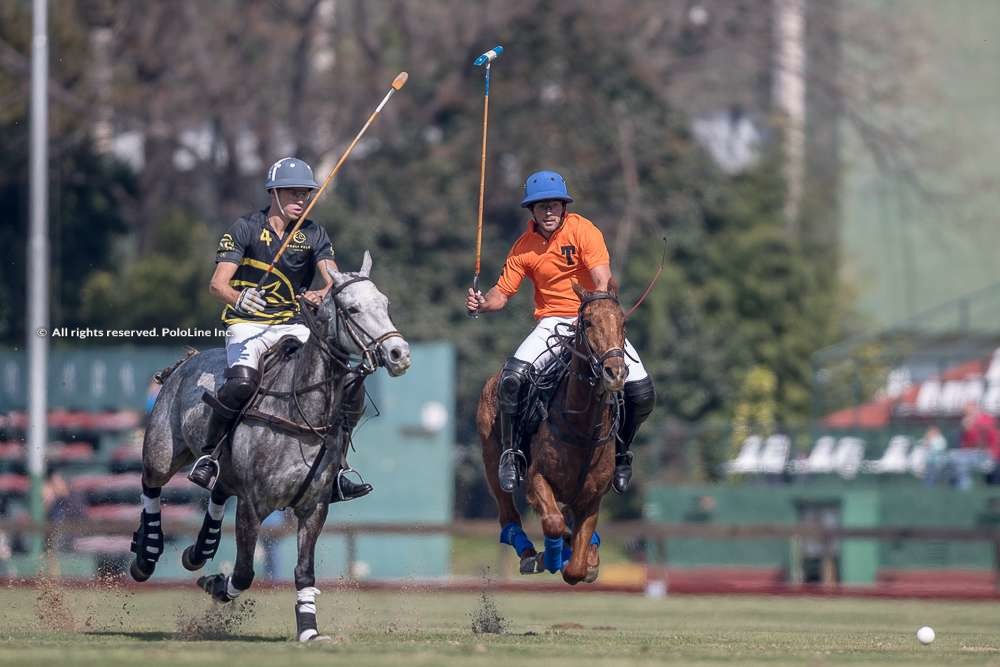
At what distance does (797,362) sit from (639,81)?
6364 millimetres

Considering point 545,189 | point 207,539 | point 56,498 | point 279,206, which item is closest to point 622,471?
point 545,189

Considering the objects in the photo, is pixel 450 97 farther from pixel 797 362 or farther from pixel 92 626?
pixel 92 626

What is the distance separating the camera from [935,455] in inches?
1021

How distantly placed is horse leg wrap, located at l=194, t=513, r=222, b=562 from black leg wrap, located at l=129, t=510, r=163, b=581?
283 mm

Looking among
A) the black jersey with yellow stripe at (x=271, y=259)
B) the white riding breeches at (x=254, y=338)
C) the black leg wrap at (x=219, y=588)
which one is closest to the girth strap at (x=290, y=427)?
the white riding breeches at (x=254, y=338)

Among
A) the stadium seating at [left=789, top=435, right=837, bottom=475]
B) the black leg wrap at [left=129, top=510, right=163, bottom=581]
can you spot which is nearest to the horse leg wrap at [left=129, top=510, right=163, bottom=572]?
the black leg wrap at [left=129, top=510, right=163, bottom=581]

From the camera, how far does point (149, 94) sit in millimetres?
31031

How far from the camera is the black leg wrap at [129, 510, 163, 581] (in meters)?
12.9

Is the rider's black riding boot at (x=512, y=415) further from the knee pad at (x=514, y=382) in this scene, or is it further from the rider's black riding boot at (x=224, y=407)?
the rider's black riding boot at (x=224, y=407)

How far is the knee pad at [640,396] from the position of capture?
13.0 meters

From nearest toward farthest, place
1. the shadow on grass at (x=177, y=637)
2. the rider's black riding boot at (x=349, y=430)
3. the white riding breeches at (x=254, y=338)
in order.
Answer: the shadow on grass at (x=177, y=637)
the rider's black riding boot at (x=349, y=430)
the white riding breeches at (x=254, y=338)

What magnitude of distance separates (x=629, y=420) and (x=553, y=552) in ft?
3.64

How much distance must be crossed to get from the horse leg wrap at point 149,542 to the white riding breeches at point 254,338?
1.43 meters

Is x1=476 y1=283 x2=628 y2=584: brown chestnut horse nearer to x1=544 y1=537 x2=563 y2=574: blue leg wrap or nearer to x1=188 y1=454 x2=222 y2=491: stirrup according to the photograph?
x1=544 y1=537 x2=563 y2=574: blue leg wrap
